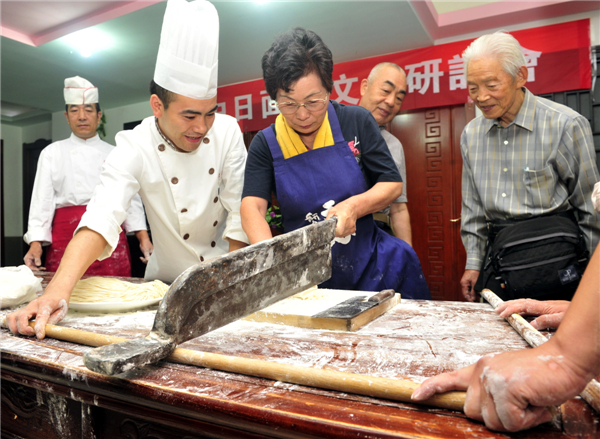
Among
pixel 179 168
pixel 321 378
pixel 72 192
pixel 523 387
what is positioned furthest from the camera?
pixel 72 192

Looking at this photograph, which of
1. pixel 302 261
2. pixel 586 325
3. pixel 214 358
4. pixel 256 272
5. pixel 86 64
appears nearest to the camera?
pixel 586 325

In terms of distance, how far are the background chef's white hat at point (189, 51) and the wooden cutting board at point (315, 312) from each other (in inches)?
36.4

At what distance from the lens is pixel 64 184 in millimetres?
3393

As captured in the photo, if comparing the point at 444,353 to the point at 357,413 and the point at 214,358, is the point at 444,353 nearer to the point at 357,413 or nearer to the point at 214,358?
the point at 357,413

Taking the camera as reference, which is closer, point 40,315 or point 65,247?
point 40,315

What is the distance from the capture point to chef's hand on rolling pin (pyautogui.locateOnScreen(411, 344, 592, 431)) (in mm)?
573

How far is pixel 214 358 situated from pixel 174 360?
110 mm

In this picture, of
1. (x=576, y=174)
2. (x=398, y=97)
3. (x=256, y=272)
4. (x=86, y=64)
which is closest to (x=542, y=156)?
(x=576, y=174)

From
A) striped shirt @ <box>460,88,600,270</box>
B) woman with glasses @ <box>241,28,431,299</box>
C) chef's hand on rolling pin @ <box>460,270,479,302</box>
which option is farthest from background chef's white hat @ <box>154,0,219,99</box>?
chef's hand on rolling pin @ <box>460,270,479,302</box>

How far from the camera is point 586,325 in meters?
0.57

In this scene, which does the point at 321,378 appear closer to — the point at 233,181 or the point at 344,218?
the point at 344,218

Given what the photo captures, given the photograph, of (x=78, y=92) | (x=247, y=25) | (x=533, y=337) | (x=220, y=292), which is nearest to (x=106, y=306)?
(x=220, y=292)

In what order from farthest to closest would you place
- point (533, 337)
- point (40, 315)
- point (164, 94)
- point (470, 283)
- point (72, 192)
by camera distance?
point (72, 192), point (470, 283), point (164, 94), point (40, 315), point (533, 337)

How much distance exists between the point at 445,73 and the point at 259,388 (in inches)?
178
